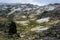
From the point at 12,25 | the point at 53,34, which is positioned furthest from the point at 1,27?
the point at 53,34

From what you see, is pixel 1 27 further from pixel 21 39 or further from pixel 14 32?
pixel 21 39

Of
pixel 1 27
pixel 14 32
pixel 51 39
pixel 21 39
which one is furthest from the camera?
pixel 1 27

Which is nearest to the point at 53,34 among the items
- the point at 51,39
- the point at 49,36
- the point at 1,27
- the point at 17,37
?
the point at 49,36

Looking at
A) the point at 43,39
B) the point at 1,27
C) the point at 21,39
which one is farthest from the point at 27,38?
the point at 1,27

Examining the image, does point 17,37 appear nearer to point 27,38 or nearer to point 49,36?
point 27,38

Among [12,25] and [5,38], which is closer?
[5,38]

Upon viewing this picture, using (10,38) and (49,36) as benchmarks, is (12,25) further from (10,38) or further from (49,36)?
(49,36)

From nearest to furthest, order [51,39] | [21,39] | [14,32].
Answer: [51,39], [21,39], [14,32]

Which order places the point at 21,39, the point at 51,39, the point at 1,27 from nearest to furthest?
1. the point at 51,39
2. the point at 21,39
3. the point at 1,27

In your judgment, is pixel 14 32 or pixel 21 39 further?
pixel 14 32
